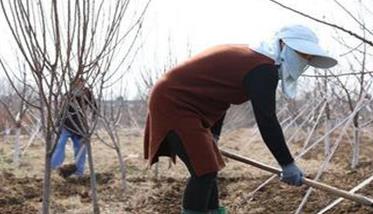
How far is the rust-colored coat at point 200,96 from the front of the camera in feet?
10.3

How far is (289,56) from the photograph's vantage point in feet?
10.2

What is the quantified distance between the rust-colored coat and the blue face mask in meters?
0.09

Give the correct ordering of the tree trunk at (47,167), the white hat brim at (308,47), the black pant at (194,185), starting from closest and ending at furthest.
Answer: the white hat brim at (308,47)
the black pant at (194,185)
the tree trunk at (47,167)

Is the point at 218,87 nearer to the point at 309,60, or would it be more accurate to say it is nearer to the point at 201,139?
the point at 201,139

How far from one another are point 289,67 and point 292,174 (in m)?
0.55

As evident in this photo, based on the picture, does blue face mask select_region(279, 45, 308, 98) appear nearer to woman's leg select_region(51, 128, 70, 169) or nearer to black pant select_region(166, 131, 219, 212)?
black pant select_region(166, 131, 219, 212)

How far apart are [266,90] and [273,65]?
0.15m

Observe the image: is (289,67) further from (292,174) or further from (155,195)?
(155,195)

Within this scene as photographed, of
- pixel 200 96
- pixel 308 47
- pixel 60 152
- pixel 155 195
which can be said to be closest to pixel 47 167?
pixel 200 96

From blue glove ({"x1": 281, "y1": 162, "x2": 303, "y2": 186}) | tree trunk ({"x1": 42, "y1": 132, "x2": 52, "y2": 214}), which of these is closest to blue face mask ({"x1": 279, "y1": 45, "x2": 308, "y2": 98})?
blue glove ({"x1": 281, "y1": 162, "x2": 303, "y2": 186})

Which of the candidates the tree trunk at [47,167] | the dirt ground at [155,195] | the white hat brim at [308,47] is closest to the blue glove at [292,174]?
the white hat brim at [308,47]

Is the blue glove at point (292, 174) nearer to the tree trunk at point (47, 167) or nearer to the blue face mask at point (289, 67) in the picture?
the blue face mask at point (289, 67)

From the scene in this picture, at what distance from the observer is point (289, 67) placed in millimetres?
3107

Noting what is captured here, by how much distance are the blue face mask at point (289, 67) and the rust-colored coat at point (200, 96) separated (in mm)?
86
